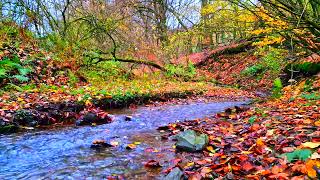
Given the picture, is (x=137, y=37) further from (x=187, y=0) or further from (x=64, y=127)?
(x=187, y=0)

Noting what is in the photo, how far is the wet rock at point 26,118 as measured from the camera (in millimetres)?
5845

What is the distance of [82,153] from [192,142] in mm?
1534

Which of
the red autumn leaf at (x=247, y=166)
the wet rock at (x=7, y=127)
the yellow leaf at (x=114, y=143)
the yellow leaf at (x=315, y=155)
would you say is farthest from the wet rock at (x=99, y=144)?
the yellow leaf at (x=315, y=155)

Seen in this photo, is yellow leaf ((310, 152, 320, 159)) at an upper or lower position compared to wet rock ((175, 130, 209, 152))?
upper

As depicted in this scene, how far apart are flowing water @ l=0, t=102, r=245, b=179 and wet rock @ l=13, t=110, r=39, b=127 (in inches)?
19.9

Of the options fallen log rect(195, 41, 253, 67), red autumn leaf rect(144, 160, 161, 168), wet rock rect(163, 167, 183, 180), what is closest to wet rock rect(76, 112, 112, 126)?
red autumn leaf rect(144, 160, 161, 168)

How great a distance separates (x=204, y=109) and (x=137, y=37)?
632cm

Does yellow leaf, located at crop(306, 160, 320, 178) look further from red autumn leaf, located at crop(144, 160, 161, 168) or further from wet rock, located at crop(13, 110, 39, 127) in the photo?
wet rock, located at crop(13, 110, 39, 127)

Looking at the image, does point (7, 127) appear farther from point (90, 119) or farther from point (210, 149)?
point (210, 149)

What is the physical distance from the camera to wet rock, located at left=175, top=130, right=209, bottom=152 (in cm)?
401

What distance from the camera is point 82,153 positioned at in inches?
168

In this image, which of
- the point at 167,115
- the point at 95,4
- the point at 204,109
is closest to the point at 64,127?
the point at 167,115

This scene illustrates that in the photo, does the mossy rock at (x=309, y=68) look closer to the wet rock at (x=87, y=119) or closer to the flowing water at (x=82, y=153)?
the flowing water at (x=82, y=153)

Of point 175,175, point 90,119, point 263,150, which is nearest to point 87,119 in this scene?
point 90,119
